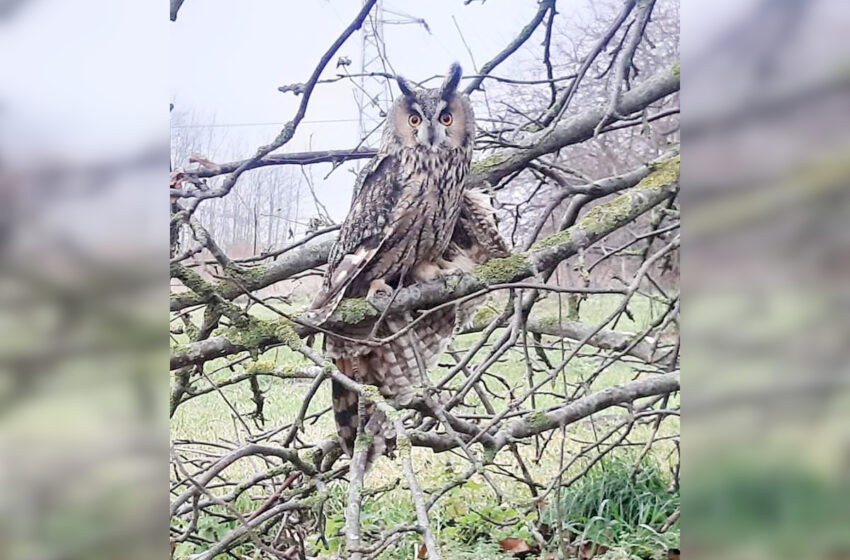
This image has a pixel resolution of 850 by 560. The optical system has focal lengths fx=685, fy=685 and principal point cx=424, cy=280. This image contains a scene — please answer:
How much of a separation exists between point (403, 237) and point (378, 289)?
3.9 inches

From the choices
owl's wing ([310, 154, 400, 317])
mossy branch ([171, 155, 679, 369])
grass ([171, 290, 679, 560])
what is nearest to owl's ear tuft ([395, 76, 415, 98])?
owl's wing ([310, 154, 400, 317])

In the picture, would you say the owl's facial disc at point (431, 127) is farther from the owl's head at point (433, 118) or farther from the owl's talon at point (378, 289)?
the owl's talon at point (378, 289)

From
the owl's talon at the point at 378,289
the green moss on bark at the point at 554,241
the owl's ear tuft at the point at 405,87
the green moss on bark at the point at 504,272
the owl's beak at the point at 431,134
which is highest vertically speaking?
the owl's ear tuft at the point at 405,87

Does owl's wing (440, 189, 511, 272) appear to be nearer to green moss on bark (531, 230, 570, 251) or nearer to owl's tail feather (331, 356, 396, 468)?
green moss on bark (531, 230, 570, 251)

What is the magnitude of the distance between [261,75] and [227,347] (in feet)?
1.55

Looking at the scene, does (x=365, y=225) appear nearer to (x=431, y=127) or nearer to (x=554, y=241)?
(x=431, y=127)

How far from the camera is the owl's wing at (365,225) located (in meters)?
1.16

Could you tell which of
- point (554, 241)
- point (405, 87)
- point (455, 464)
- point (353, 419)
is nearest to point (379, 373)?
point (353, 419)

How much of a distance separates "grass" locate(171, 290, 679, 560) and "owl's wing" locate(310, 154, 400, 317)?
0.14m

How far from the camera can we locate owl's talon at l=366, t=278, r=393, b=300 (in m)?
1.17

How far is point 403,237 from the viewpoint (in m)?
1.16
